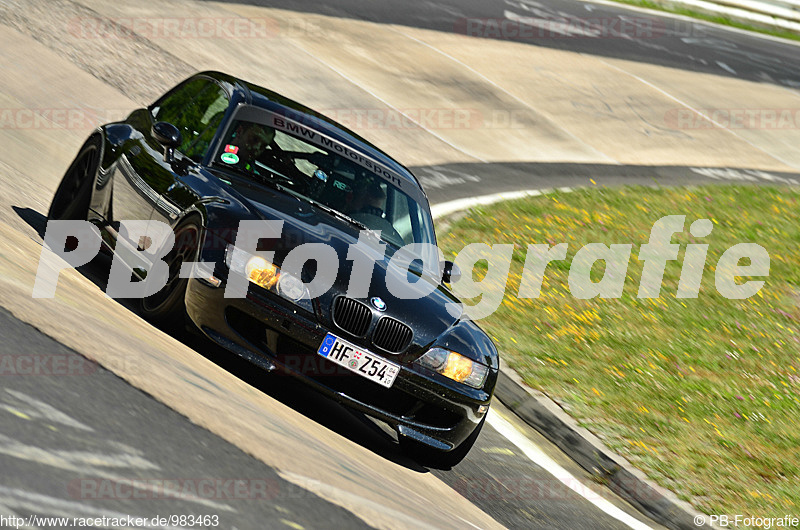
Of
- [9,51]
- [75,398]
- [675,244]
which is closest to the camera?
[75,398]

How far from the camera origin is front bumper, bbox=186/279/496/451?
527 cm

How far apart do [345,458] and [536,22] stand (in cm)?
2107

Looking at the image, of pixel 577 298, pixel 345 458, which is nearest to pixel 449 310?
pixel 345 458

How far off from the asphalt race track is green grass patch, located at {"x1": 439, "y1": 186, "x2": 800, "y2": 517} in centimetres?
81

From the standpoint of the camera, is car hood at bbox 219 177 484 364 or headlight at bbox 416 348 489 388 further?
headlight at bbox 416 348 489 388

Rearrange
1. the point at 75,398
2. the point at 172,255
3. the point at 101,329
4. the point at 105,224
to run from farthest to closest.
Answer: the point at 105,224 → the point at 172,255 → the point at 101,329 → the point at 75,398

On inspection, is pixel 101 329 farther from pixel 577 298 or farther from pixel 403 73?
pixel 403 73

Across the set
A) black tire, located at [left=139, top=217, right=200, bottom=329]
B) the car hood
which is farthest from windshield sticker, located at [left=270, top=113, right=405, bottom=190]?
black tire, located at [left=139, top=217, right=200, bottom=329]

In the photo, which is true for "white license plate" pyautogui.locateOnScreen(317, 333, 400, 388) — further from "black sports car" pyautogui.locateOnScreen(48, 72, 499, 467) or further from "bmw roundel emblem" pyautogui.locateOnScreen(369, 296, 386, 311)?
"bmw roundel emblem" pyautogui.locateOnScreen(369, 296, 386, 311)

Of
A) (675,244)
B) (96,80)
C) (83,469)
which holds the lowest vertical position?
(675,244)

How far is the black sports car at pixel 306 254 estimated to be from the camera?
5.32m

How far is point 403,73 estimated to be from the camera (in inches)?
709

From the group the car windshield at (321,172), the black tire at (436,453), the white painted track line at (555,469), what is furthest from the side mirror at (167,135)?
the white painted track line at (555,469)

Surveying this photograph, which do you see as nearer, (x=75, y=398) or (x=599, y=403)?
(x=75, y=398)
